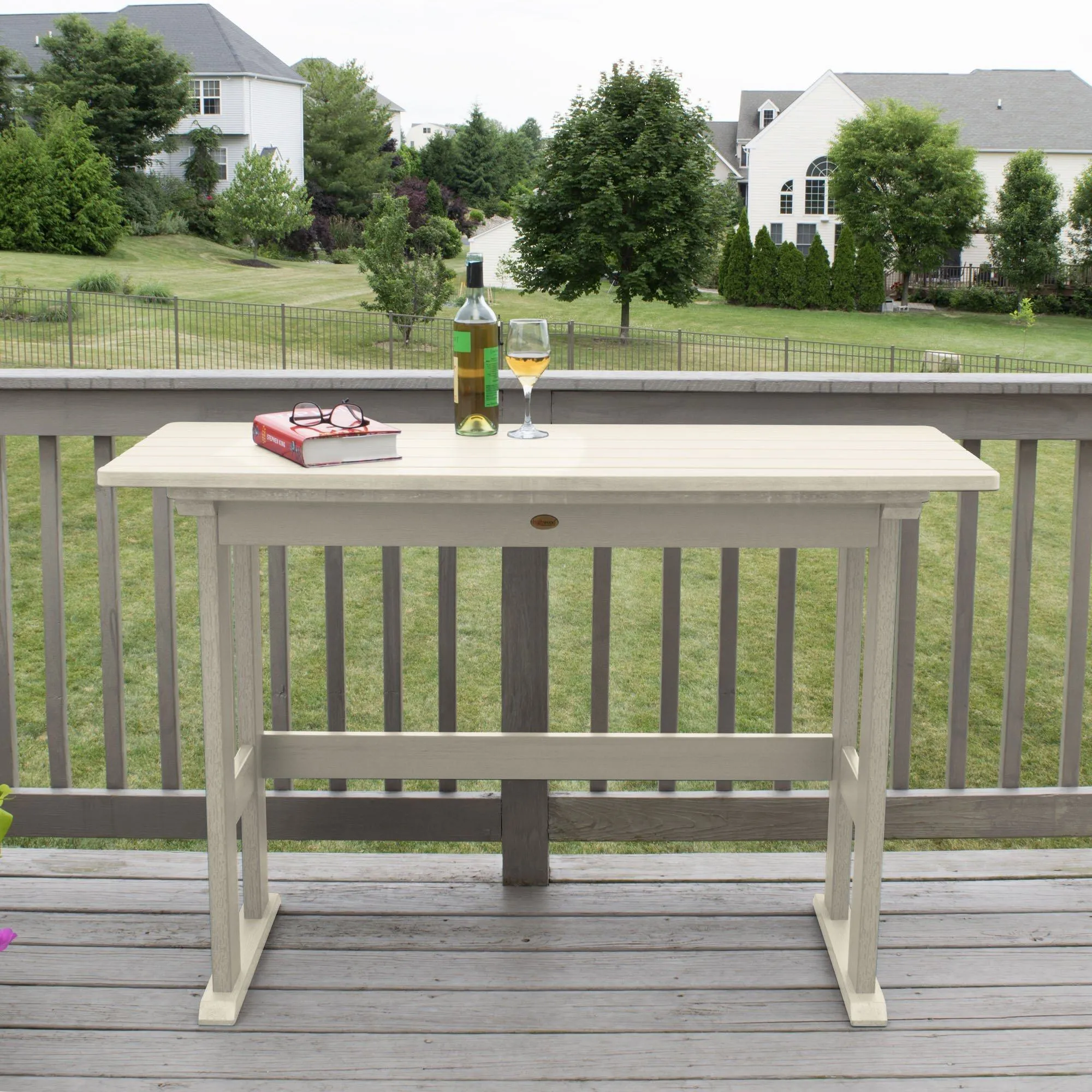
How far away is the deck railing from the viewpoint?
2.05 m

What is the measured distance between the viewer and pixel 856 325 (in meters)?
29.7

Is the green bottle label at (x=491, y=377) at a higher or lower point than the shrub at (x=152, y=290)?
lower

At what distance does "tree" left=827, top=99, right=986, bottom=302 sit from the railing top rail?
112 feet

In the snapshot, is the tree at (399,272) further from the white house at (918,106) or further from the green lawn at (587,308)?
the white house at (918,106)

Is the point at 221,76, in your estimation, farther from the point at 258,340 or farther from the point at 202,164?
the point at 258,340

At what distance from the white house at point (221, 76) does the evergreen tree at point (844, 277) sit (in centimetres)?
1974

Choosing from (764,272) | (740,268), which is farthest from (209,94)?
(764,272)

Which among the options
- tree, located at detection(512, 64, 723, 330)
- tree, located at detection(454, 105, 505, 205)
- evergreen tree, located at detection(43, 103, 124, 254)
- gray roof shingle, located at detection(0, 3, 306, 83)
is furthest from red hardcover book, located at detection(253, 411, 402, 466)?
tree, located at detection(454, 105, 505, 205)

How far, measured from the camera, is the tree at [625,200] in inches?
998

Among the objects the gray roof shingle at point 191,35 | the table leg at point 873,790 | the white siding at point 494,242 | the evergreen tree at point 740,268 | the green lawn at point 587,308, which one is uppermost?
the gray roof shingle at point 191,35

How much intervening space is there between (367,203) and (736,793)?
4614 centimetres

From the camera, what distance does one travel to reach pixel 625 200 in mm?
25859

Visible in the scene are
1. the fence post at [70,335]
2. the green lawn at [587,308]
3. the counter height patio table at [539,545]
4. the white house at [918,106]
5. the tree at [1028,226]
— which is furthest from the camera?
the white house at [918,106]

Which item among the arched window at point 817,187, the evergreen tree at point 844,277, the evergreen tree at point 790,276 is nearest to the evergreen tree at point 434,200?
the arched window at point 817,187
